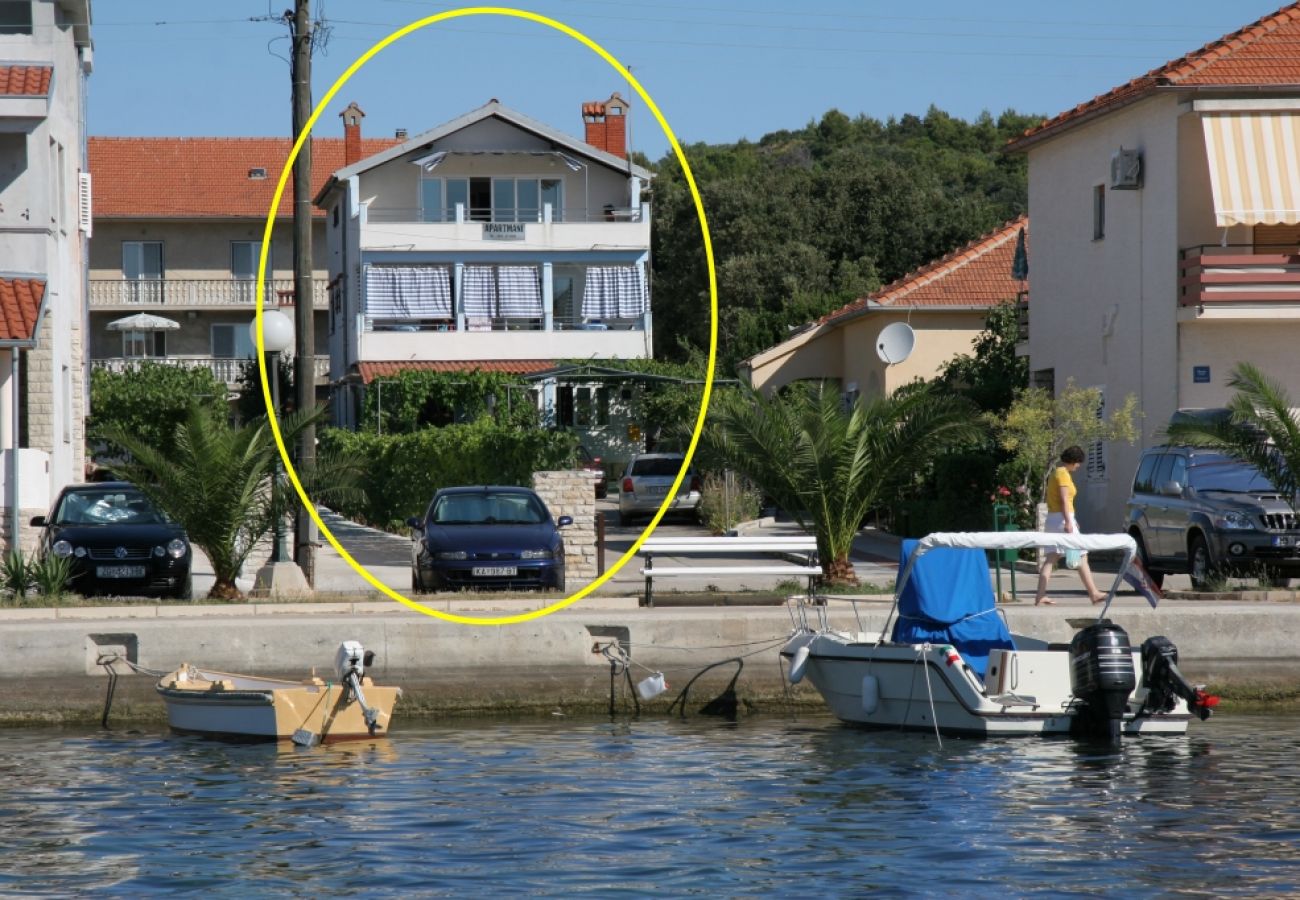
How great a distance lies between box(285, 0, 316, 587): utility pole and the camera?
79.1 feet

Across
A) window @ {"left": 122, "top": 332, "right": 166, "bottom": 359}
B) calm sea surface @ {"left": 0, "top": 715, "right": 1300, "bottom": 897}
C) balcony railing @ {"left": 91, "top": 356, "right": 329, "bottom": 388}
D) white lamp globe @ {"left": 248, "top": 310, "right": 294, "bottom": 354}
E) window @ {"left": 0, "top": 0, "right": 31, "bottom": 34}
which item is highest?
window @ {"left": 0, "top": 0, "right": 31, "bottom": 34}

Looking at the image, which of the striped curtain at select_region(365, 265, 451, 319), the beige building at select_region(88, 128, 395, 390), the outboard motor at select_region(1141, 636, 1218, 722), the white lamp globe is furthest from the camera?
the beige building at select_region(88, 128, 395, 390)

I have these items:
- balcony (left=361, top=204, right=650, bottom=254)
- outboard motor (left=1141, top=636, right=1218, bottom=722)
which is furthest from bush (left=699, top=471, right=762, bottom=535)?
outboard motor (left=1141, top=636, right=1218, bottom=722)

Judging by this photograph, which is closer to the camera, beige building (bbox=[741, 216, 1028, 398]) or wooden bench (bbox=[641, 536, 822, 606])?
wooden bench (bbox=[641, 536, 822, 606])

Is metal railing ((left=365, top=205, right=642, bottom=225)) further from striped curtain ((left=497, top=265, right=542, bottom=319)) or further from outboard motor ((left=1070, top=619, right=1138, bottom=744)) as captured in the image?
outboard motor ((left=1070, top=619, right=1138, bottom=744))

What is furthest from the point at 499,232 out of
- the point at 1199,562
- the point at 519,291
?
the point at 1199,562

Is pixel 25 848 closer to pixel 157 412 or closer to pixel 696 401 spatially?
pixel 696 401

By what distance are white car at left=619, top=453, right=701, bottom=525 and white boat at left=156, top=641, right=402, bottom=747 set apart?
21.9 meters

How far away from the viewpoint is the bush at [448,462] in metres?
38.6

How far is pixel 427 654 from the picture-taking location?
63.8 feet

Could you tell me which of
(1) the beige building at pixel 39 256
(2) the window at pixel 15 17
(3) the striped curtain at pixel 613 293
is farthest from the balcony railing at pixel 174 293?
(2) the window at pixel 15 17

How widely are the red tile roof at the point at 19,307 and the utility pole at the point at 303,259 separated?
18.9ft

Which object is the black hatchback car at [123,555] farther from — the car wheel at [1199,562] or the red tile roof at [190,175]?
the red tile roof at [190,175]

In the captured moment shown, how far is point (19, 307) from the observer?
29.0 m
